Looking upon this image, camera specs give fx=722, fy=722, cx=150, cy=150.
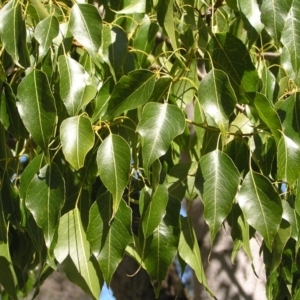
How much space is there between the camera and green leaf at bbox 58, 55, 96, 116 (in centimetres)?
116

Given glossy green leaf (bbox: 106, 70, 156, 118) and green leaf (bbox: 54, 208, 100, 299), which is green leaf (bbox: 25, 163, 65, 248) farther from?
glossy green leaf (bbox: 106, 70, 156, 118)

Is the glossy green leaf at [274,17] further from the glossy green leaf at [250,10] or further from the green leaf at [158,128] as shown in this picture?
the green leaf at [158,128]

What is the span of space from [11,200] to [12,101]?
0.69ft

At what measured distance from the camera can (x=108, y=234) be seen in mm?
1146

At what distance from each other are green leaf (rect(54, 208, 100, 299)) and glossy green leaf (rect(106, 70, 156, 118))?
197 millimetres

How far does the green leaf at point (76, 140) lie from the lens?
1.10 metres

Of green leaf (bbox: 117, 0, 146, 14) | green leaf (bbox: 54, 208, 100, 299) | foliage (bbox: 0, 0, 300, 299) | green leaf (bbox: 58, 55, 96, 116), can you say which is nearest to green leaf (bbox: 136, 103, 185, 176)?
foliage (bbox: 0, 0, 300, 299)

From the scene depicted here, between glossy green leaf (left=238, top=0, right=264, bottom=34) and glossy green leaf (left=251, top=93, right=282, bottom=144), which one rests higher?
glossy green leaf (left=238, top=0, right=264, bottom=34)

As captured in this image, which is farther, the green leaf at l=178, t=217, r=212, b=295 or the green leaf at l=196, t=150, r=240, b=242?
the green leaf at l=178, t=217, r=212, b=295

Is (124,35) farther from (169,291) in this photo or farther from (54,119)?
(169,291)

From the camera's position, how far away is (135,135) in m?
1.27

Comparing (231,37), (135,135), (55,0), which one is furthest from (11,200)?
(231,37)

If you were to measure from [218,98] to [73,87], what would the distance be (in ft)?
0.77

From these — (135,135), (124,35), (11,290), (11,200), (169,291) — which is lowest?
(169,291)
